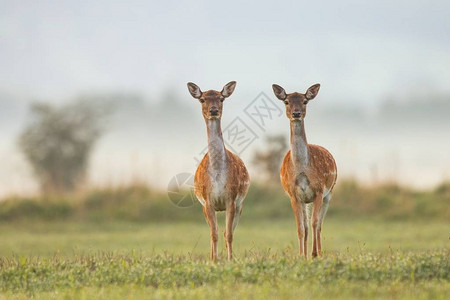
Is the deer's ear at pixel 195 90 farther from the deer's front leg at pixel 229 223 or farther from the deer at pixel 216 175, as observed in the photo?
the deer's front leg at pixel 229 223

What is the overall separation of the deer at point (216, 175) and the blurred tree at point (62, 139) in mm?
25323

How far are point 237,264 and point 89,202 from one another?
15.3 m

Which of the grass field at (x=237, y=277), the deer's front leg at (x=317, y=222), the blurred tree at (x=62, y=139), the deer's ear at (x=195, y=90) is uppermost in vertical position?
the blurred tree at (x=62, y=139)

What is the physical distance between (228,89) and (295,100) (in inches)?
42.9

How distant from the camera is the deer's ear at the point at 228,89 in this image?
1125 cm

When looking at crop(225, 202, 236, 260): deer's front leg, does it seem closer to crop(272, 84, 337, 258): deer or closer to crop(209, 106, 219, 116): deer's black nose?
crop(272, 84, 337, 258): deer

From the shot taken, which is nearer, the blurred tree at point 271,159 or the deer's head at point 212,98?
the deer's head at point 212,98

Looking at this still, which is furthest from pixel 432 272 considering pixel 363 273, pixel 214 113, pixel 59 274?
pixel 59 274

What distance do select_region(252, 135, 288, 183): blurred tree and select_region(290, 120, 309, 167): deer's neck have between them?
1436 cm

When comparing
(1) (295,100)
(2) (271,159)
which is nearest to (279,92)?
(1) (295,100)

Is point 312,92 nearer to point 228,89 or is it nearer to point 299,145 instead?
point 299,145

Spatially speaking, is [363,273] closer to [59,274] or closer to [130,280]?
[130,280]

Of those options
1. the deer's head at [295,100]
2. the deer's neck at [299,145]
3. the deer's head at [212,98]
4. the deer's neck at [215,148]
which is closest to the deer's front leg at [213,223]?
the deer's neck at [215,148]

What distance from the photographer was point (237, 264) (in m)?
10.5
